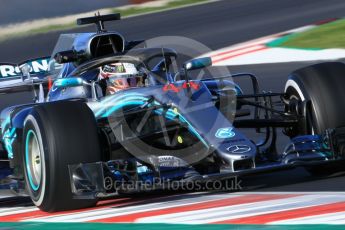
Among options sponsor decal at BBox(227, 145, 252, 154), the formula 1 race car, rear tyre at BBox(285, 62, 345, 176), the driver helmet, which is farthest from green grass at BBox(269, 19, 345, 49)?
sponsor decal at BBox(227, 145, 252, 154)

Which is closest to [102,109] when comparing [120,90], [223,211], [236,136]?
[120,90]

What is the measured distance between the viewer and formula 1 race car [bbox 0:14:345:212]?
695 cm

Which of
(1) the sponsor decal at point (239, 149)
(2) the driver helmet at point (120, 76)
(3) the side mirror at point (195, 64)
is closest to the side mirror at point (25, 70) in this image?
(2) the driver helmet at point (120, 76)

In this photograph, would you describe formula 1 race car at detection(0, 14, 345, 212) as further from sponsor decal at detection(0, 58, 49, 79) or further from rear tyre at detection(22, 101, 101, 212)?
sponsor decal at detection(0, 58, 49, 79)

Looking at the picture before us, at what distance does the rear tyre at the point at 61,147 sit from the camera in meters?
6.91

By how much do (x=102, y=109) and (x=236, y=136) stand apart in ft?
4.30

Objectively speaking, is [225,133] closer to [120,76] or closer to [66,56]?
[120,76]

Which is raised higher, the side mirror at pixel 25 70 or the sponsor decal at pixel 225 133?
the side mirror at pixel 25 70

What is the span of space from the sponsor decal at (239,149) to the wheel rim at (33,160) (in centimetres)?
153

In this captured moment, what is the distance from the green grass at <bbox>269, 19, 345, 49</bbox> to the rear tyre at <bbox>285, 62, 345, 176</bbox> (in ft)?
24.9

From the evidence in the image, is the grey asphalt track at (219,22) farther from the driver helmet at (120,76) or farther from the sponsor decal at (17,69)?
the driver helmet at (120,76)

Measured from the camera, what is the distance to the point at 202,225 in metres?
5.98

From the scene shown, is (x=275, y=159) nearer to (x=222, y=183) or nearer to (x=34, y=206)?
(x=222, y=183)

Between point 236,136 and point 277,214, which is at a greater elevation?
point 236,136
